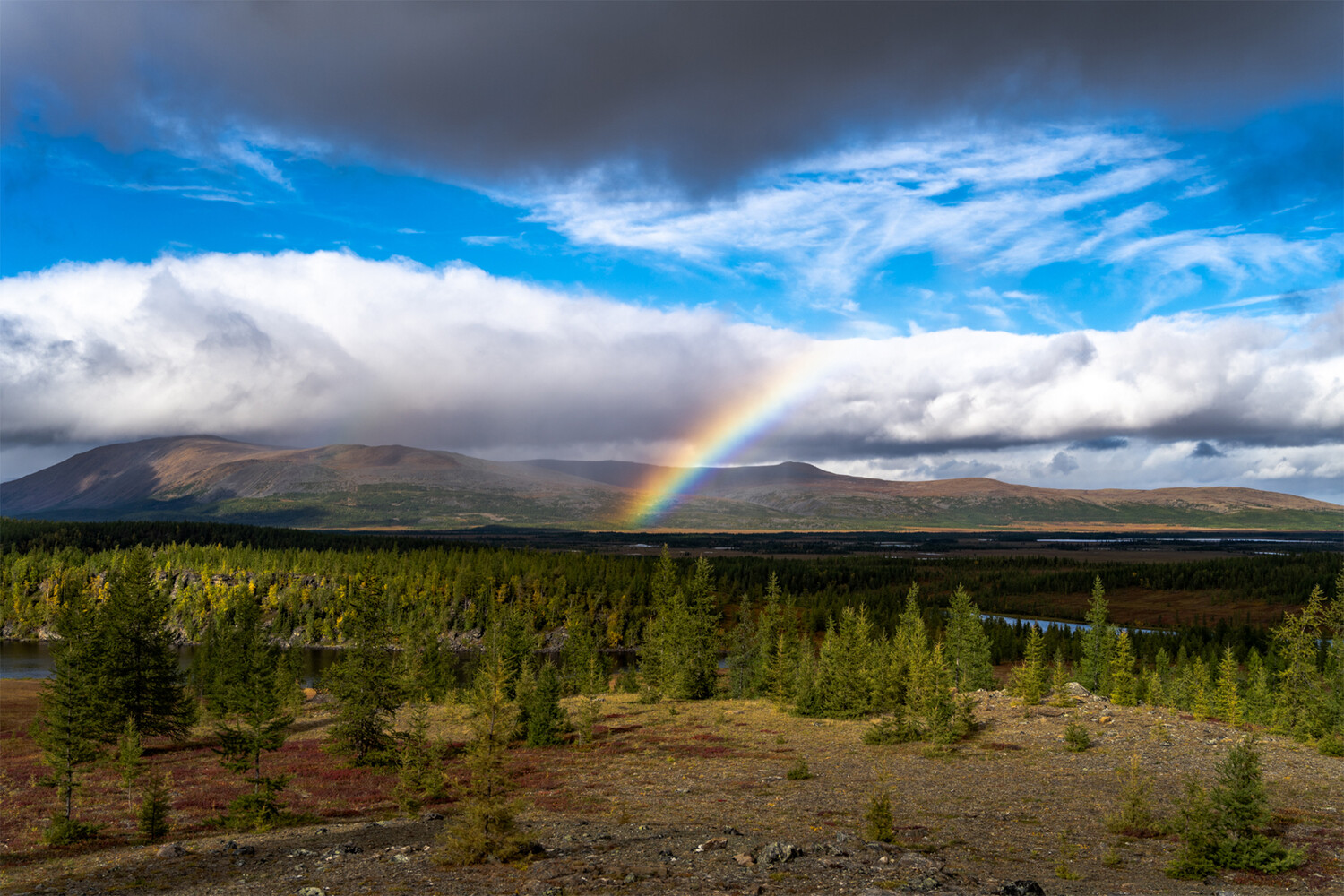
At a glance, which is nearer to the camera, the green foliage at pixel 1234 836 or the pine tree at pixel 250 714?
the green foliage at pixel 1234 836

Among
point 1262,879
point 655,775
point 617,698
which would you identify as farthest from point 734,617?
point 1262,879

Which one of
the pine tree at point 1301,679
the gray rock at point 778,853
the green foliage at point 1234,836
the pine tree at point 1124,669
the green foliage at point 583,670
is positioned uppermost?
the green foliage at point 1234,836

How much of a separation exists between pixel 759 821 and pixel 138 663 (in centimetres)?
5780

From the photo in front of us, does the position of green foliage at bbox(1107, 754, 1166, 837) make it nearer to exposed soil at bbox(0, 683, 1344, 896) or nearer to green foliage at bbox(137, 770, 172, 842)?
exposed soil at bbox(0, 683, 1344, 896)

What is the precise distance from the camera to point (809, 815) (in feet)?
91.7

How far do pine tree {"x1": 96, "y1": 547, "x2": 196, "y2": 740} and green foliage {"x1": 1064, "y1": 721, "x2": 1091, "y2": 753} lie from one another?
66.3 metres

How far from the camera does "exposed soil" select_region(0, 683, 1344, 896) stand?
19.7m

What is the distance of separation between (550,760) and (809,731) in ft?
56.5

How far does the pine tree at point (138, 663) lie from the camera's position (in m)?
58.8

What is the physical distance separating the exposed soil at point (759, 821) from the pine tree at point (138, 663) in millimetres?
8126

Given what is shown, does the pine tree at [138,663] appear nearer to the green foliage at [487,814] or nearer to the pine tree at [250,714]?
the pine tree at [250,714]

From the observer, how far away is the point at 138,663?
6072 centimetres

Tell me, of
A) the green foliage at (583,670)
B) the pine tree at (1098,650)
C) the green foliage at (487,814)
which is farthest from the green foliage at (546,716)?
the pine tree at (1098,650)

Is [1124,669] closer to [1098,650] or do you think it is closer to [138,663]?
[1098,650]
